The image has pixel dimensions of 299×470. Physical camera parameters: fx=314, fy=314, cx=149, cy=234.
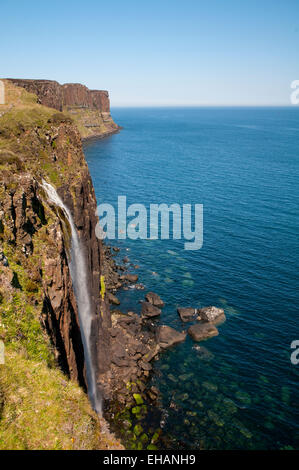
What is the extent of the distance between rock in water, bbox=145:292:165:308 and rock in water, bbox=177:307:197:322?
3.52 meters

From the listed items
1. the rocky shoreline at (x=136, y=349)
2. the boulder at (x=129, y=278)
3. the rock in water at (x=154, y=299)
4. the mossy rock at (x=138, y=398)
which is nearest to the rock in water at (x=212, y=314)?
the rocky shoreline at (x=136, y=349)

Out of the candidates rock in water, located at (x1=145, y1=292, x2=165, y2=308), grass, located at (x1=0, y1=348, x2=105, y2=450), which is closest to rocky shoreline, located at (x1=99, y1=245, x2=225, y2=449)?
rock in water, located at (x1=145, y1=292, x2=165, y2=308)

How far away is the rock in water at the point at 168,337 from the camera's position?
146 feet

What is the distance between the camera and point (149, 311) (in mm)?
50125

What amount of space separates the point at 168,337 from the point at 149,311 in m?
6.07

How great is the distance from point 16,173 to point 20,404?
16.8m

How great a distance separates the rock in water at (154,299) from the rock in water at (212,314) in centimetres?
678

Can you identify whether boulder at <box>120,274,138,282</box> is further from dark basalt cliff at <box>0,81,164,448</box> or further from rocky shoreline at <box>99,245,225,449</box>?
dark basalt cliff at <box>0,81,164,448</box>

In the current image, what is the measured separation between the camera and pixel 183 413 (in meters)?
34.8

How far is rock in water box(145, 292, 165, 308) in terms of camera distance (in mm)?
52625

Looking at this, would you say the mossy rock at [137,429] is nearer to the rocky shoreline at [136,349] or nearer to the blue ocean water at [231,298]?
the rocky shoreline at [136,349]
